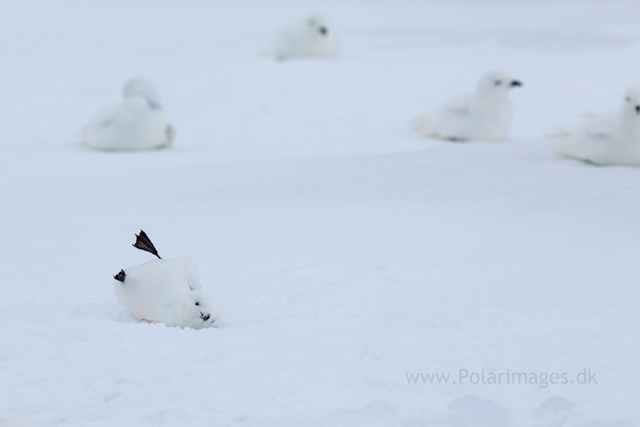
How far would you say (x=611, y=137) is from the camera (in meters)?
5.68

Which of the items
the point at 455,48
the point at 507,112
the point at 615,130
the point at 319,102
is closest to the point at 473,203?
the point at 615,130

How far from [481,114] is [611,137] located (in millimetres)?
→ 1745

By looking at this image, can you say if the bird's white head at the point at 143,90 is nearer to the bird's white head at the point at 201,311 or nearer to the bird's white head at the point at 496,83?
the bird's white head at the point at 496,83

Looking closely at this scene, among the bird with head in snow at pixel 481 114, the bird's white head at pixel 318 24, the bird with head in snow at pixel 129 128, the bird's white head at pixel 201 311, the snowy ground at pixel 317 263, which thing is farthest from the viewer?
the bird's white head at pixel 318 24

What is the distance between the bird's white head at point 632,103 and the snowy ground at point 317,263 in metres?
0.43

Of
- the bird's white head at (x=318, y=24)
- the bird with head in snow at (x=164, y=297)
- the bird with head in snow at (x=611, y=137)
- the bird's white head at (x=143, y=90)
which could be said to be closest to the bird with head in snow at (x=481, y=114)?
the bird with head in snow at (x=611, y=137)

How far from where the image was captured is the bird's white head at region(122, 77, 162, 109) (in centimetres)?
730

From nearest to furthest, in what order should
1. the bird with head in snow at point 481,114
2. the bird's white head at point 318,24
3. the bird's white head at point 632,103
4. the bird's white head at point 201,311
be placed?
1. the bird's white head at point 201,311
2. the bird's white head at point 632,103
3. the bird with head in snow at point 481,114
4. the bird's white head at point 318,24

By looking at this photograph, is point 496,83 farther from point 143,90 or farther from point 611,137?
point 143,90

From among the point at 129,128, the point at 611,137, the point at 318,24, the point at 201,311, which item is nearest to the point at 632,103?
the point at 611,137

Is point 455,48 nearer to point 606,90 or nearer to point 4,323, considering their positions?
point 606,90

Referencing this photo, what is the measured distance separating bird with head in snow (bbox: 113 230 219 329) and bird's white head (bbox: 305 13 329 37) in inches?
342

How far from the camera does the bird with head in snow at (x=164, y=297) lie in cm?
302

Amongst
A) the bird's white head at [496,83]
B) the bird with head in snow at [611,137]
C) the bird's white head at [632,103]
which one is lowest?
the bird with head in snow at [611,137]
